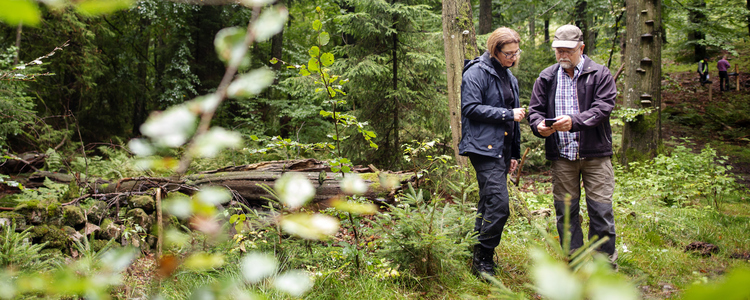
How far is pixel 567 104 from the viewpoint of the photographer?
3281 mm

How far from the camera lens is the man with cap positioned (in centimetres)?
311

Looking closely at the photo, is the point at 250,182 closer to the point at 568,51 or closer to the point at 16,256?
the point at 16,256

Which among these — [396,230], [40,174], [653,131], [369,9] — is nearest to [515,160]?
[396,230]

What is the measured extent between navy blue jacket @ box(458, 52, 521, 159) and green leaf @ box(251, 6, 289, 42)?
2554 millimetres

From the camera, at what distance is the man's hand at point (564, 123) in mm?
2951

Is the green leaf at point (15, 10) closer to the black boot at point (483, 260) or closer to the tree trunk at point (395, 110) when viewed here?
the black boot at point (483, 260)

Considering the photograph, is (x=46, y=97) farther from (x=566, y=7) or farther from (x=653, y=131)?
(x=566, y=7)

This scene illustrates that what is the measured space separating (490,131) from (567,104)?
0.75 meters

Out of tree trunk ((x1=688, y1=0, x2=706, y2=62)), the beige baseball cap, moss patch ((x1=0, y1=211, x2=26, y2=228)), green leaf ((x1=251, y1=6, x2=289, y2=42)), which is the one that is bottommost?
moss patch ((x1=0, y1=211, x2=26, y2=228))

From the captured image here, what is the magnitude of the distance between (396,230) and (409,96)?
16.0 ft

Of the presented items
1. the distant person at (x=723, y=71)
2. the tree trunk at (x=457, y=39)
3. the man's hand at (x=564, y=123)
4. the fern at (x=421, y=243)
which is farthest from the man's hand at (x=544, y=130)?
the distant person at (x=723, y=71)

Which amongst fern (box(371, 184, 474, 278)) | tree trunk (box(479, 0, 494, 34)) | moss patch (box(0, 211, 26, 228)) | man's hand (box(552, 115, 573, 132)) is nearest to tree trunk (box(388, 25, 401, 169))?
fern (box(371, 184, 474, 278))

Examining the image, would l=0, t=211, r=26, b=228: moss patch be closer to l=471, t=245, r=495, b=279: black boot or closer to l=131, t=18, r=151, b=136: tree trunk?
l=471, t=245, r=495, b=279: black boot

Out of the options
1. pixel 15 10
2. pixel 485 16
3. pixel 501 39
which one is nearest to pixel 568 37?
pixel 501 39
